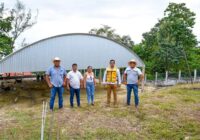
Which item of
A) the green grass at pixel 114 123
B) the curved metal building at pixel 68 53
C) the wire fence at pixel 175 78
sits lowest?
the green grass at pixel 114 123

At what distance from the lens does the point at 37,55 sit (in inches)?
790

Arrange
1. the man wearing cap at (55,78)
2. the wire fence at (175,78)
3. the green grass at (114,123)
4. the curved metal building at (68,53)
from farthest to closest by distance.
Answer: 1. the wire fence at (175,78)
2. the curved metal building at (68,53)
3. the man wearing cap at (55,78)
4. the green grass at (114,123)

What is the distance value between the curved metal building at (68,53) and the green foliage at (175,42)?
933 cm

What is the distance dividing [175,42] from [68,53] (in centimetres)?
1596

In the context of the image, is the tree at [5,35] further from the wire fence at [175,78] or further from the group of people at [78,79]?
the group of people at [78,79]

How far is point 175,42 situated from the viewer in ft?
113

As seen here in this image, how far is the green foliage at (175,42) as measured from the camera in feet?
110

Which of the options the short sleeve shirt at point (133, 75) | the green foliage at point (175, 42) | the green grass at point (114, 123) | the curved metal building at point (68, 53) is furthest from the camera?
the green foliage at point (175, 42)

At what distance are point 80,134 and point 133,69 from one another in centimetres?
325

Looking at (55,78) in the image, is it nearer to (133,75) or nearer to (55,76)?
(55,76)

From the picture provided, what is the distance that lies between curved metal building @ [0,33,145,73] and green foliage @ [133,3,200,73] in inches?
367

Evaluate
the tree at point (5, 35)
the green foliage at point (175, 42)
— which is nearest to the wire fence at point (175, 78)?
the green foliage at point (175, 42)

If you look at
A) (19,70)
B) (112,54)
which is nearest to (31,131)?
(19,70)

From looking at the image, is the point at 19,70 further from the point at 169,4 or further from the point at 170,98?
the point at 169,4
